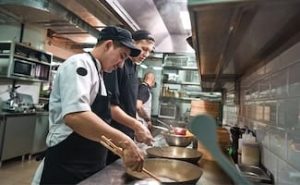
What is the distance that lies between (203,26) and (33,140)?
161 inches

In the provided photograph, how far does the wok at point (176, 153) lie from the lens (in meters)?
1.30

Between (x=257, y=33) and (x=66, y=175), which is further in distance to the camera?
(x=66, y=175)

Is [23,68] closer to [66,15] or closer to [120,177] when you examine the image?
[66,15]

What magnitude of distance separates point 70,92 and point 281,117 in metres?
0.85

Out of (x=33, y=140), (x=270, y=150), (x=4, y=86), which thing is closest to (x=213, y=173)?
(x=270, y=150)

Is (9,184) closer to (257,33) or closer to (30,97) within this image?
(30,97)

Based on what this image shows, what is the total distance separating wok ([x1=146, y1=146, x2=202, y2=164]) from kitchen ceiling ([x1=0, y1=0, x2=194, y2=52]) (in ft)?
3.80

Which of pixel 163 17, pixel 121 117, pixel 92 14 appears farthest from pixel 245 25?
pixel 163 17

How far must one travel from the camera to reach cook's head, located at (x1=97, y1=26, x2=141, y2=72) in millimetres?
1232

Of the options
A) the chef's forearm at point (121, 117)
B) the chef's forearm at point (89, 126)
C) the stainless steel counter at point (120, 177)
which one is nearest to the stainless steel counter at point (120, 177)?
the stainless steel counter at point (120, 177)

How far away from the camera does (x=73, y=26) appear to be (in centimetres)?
381

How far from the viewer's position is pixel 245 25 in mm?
758

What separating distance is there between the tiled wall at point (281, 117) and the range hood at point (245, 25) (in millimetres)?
79

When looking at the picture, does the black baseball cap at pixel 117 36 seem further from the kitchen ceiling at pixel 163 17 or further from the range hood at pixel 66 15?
the range hood at pixel 66 15
